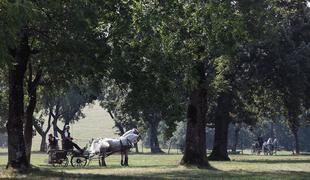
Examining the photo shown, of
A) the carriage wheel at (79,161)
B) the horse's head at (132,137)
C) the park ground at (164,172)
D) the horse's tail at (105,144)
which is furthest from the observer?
the horse's head at (132,137)

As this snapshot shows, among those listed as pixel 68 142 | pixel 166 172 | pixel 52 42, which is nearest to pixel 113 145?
pixel 68 142

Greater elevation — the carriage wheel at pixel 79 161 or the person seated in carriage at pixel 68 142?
the person seated in carriage at pixel 68 142

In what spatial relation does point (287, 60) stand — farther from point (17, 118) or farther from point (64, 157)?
point (17, 118)

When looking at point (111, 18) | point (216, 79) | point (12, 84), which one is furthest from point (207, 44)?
point (12, 84)

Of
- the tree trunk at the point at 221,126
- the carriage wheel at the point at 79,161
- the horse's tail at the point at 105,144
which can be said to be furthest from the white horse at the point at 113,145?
the tree trunk at the point at 221,126

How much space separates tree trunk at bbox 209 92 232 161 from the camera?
45500 mm

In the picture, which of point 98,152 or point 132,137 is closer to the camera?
point 98,152

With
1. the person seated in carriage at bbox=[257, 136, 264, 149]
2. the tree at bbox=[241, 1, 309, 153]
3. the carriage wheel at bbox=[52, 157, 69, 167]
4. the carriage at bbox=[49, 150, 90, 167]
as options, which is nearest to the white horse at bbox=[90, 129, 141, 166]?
the carriage at bbox=[49, 150, 90, 167]

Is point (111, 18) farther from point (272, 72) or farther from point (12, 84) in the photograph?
point (272, 72)

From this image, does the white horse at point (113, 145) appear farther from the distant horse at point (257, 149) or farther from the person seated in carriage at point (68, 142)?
the distant horse at point (257, 149)

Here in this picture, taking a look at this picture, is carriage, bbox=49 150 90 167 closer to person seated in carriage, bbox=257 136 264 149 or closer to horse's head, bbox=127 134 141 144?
horse's head, bbox=127 134 141 144

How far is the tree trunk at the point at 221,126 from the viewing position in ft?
149

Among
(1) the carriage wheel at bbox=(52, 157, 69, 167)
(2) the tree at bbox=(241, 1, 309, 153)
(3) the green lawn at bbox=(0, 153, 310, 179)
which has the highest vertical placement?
(2) the tree at bbox=(241, 1, 309, 153)

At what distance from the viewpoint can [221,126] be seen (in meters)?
48.3
